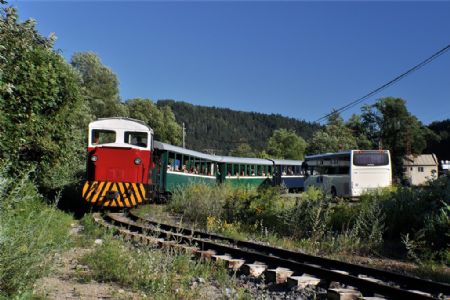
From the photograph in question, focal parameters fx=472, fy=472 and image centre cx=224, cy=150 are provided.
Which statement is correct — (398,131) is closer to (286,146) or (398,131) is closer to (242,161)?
(286,146)

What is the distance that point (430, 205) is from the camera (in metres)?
11.8

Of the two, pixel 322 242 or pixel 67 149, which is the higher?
pixel 67 149

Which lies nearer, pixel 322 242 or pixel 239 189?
pixel 322 242

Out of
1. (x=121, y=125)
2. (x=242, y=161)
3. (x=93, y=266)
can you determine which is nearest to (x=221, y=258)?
(x=93, y=266)

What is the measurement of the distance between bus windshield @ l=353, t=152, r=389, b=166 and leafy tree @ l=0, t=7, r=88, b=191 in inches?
594

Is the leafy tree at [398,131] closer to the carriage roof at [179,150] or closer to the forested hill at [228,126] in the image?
the forested hill at [228,126]

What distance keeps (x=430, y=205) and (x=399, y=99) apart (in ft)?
255

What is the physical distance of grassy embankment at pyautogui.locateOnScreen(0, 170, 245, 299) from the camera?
4.77 m

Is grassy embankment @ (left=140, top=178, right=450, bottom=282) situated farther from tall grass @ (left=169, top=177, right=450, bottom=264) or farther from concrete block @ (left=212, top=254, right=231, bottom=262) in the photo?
concrete block @ (left=212, top=254, right=231, bottom=262)

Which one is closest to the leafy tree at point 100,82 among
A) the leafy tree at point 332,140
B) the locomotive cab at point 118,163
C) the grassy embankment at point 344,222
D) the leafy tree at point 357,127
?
the locomotive cab at point 118,163

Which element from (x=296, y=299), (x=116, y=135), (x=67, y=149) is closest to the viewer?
(x=296, y=299)

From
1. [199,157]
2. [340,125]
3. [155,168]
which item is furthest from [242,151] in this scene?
[155,168]

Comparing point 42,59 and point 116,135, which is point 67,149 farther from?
point 42,59

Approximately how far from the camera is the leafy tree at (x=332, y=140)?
73.1 meters
